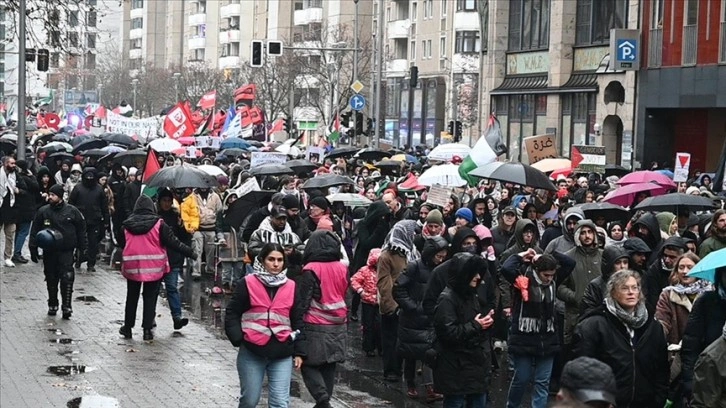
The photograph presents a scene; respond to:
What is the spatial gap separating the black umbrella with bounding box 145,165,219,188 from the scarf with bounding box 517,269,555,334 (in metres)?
9.61

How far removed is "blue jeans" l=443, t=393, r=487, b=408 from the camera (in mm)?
10742

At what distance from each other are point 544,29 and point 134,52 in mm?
104243

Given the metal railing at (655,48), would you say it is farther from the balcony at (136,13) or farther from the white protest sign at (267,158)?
the balcony at (136,13)

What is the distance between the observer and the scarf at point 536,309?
11297mm

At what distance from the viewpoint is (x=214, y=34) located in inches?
4973

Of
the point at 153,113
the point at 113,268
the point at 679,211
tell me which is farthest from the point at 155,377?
the point at 153,113

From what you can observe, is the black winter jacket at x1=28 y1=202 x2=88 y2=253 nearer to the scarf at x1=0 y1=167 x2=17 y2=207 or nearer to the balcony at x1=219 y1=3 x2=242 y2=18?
the scarf at x1=0 y1=167 x2=17 y2=207

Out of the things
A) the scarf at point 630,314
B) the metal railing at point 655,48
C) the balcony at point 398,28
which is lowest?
the scarf at point 630,314

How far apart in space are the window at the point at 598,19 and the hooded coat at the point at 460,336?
32.0m

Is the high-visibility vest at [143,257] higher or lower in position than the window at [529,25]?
lower

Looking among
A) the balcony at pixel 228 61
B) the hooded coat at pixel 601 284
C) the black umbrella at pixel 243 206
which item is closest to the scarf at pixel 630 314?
the hooded coat at pixel 601 284

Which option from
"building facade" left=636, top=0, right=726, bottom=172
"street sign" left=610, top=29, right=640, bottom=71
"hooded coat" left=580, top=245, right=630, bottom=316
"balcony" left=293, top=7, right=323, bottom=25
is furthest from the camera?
"balcony" left=293, top=7, right=323, bottom=25

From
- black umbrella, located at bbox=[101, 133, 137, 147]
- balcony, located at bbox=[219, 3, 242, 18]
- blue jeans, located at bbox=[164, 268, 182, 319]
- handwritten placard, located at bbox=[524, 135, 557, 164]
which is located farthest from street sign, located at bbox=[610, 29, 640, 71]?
balcony, located at bbox=[219, 3, 242, 18]

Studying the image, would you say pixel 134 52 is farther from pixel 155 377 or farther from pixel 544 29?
pixel 155 377
